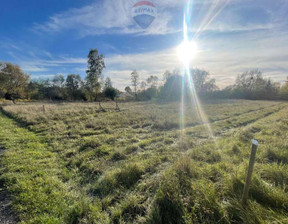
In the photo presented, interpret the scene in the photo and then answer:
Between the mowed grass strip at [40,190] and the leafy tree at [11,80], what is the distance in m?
34.2

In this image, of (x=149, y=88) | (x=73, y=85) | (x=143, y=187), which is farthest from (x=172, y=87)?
(x=143, y=187)

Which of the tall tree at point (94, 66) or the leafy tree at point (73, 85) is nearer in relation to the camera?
the tall tree at point (94, 66)

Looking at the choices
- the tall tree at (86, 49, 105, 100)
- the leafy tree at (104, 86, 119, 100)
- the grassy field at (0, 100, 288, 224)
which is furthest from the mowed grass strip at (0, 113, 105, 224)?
the leafy tree at (104, 86, 119, 100)

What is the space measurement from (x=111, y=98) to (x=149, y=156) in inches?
1789

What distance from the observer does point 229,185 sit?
2.37 meters

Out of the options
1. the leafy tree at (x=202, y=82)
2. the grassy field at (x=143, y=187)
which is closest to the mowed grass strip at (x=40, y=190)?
the grassy field at (x=143, y=187)

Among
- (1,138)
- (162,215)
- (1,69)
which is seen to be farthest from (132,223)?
(1,69)

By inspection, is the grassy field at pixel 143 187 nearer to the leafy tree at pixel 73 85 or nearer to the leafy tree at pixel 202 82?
the leafy tree at pixel 73 85

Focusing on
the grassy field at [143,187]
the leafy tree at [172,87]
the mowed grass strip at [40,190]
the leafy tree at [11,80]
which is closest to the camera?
the grassy field at [143,187]

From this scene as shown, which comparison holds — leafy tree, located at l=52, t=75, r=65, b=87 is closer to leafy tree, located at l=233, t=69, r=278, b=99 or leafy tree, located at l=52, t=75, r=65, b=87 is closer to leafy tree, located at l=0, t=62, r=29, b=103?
leafy tree, located at l=0, t=62, r=29, b=103

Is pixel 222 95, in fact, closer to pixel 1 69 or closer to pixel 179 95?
pixel 179 95

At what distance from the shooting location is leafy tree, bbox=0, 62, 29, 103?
91.6 ft

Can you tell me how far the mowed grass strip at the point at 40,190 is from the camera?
7.14ft

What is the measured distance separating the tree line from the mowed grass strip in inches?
1190
